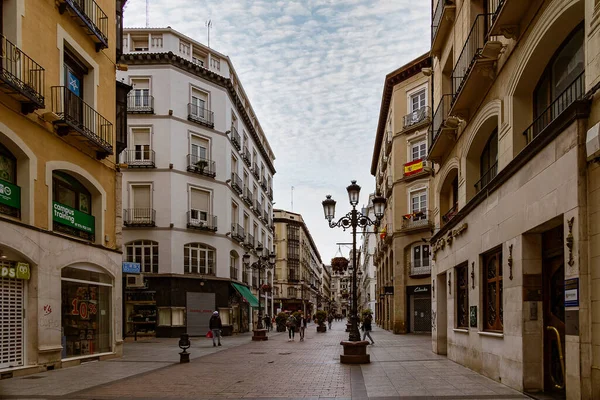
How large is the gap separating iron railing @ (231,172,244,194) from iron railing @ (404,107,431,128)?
1227 cm

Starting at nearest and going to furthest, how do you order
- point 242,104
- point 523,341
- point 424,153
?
point 523,341 < point 424,153 < point 242,104

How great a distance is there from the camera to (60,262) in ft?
52.6

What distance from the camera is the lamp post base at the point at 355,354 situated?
17.0m

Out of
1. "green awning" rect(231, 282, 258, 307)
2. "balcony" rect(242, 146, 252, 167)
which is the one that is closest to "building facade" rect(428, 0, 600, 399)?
"green awning" rect(231, 282, 258, 307)

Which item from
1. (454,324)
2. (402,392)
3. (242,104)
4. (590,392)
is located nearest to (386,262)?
(242,104)

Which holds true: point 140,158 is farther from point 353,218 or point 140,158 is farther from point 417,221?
point 353,218

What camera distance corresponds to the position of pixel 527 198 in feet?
34.2

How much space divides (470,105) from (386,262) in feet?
111

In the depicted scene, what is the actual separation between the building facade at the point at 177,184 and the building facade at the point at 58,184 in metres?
14.5

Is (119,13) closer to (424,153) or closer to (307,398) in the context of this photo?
(307,398)

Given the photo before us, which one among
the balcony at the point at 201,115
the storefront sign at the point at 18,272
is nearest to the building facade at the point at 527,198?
the storefront sign at the point at 18,272

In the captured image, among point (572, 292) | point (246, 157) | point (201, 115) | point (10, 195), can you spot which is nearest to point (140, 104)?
point (201, 115)

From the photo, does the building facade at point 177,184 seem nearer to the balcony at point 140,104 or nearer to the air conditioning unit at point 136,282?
the balcony at point 140,104

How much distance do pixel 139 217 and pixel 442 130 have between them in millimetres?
22411
